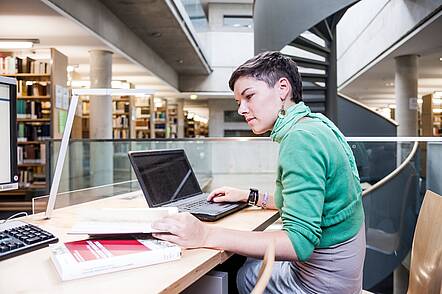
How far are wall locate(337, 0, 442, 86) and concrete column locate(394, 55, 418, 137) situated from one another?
47 cm

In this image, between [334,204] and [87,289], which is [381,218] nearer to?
[334,204]

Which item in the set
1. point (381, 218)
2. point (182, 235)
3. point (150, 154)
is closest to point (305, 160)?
point (182, 235)

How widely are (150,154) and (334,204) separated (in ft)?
2.51

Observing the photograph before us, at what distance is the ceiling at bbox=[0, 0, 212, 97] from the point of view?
4.48m

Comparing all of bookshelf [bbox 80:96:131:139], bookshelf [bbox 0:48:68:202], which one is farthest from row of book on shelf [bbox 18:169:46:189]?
bookshelf [bbox 80:96:131:139]

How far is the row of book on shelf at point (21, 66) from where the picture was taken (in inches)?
239

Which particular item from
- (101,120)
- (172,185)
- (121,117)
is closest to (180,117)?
(121,117)

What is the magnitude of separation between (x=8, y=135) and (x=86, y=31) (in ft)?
13.3

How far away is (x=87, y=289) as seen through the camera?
2.61 feet

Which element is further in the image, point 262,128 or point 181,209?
point 181,209

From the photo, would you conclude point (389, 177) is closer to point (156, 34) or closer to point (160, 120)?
point (156, 34)

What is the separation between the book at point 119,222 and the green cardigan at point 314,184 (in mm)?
332

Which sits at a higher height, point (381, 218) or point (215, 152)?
point (215, 152)

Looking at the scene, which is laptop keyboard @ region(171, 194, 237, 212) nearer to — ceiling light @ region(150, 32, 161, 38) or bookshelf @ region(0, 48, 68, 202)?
bookshelf @ region(0, 48, 68, 202)
